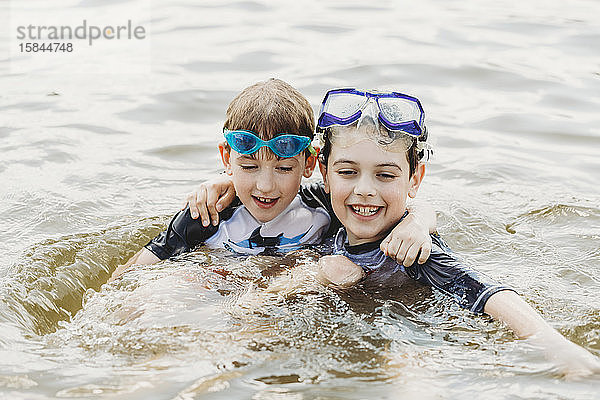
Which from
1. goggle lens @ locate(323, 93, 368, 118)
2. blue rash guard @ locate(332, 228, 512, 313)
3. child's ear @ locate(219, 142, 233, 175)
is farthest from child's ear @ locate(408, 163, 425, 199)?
child's ear @ locate(219, 142, 233, 175)

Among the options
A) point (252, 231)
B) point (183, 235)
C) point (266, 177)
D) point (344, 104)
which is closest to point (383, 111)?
point (344, 104)

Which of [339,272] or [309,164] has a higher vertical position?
[309,164]

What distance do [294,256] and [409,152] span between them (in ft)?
3.60

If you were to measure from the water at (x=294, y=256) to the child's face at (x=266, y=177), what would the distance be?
38 cm

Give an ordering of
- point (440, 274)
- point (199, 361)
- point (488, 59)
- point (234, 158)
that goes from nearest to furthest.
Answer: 1. point (199, 361)
2. point (440, 274)
3. point (234, 158)
4. point (488, 59)

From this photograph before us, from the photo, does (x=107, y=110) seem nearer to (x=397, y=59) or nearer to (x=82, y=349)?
(x=397, y=59)

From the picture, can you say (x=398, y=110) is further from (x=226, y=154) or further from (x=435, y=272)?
(x=226, y=154)

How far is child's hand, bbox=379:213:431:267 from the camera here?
4.47 meters

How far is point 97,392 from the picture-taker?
3.79 metres

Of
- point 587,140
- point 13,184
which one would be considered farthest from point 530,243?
point 13,184

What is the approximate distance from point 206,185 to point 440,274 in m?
1.78

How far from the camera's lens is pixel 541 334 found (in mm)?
4090

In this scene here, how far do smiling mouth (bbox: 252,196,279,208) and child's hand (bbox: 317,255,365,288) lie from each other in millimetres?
667

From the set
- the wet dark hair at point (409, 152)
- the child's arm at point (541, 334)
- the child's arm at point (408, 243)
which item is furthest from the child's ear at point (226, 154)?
the child's arm at point (541, 334)
